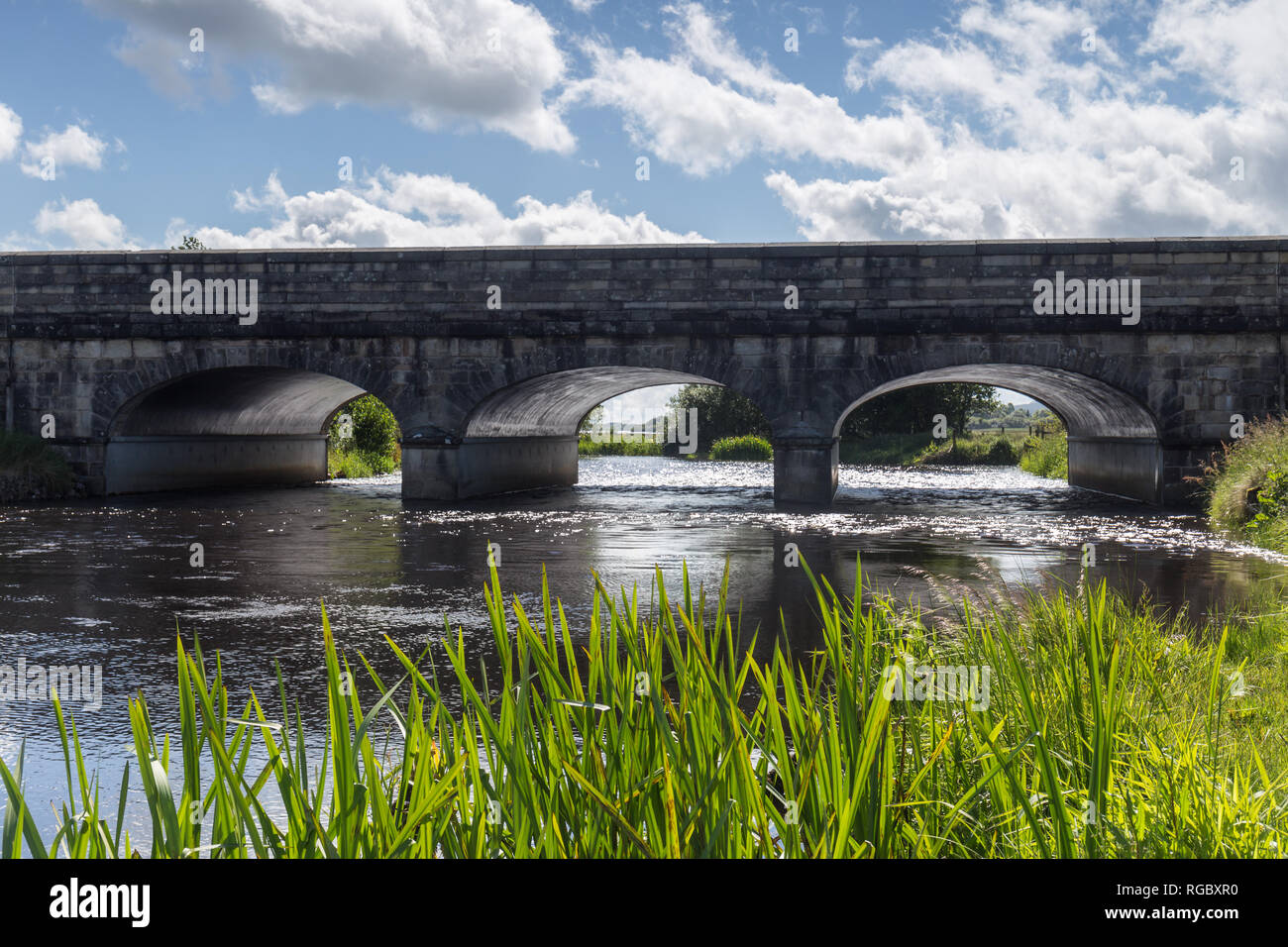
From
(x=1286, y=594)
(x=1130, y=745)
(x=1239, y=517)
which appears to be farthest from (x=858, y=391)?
(x=1130, y=745)

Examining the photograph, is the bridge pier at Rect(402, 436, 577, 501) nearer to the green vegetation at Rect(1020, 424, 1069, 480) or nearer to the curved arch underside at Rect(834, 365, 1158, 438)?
the curved arch underside at Rect(834, 365, 1158, 438)

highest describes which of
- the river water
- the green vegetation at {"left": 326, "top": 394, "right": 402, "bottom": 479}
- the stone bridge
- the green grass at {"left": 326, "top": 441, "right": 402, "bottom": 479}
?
the stone bridge

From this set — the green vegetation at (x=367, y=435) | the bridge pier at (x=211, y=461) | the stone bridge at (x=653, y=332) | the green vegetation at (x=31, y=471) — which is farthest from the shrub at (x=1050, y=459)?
the green vegetation at (x=31, y=471)

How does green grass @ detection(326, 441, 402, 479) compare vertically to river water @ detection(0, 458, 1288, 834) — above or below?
above

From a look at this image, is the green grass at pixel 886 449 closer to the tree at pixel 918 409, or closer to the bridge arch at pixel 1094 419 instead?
the tree at pixel 918 409

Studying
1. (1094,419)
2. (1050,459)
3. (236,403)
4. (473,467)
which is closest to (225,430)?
(236,403)

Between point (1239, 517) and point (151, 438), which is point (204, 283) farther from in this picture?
point (1239, 517)

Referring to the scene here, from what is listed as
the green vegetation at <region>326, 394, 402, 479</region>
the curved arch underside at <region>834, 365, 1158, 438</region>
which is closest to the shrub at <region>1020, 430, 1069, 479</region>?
the curved arch underside at <region>834, 365, 1158, 438</region>

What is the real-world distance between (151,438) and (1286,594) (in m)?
20.4

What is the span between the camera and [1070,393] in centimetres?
2369

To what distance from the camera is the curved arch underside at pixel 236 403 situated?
21719 mm

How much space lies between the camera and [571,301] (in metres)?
19.6

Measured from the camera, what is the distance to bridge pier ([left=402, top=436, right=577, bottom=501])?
2044 centimetres

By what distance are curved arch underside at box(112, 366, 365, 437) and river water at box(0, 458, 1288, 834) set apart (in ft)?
7.13
